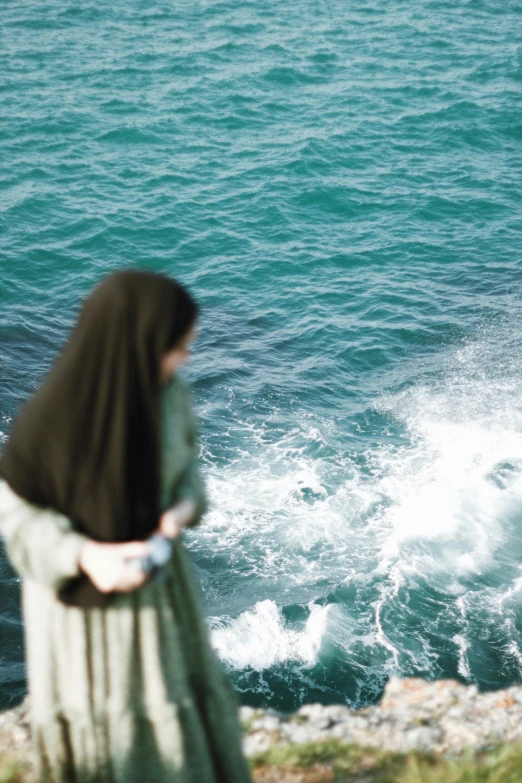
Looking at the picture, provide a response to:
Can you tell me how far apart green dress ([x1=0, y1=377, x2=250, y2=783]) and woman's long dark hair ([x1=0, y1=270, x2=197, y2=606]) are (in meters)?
0.11

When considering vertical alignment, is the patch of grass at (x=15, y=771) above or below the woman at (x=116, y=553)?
below

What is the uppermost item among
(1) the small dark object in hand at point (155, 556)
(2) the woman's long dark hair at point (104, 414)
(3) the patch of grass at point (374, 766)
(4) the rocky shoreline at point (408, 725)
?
(2) the woman's long dark hair at point (104, 414)

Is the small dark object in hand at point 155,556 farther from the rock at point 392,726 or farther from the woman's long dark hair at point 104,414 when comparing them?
the rock at point 392,726

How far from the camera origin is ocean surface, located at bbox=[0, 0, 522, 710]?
50.3 feet

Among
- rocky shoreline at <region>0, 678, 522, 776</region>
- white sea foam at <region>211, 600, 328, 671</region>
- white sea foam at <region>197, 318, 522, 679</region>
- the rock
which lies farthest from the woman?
white sea foam at <region>197, 318, 522, 679</region>

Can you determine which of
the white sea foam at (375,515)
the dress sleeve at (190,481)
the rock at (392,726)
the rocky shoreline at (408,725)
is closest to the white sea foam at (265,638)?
the white sea foam at (375,515)

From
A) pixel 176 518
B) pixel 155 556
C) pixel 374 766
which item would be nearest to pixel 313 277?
pixel 374 766

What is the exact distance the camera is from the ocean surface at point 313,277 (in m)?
15.3

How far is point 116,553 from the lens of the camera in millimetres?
2619

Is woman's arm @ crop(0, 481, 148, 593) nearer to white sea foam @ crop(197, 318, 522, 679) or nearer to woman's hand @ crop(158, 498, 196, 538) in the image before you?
woman's hand @ crop(158, 498, 196, 538)

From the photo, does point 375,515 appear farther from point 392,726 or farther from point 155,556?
point 155,556

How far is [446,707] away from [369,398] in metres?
14.8

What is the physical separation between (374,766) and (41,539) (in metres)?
3.63

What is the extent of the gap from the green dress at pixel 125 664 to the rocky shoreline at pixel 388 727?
2.44 meters
